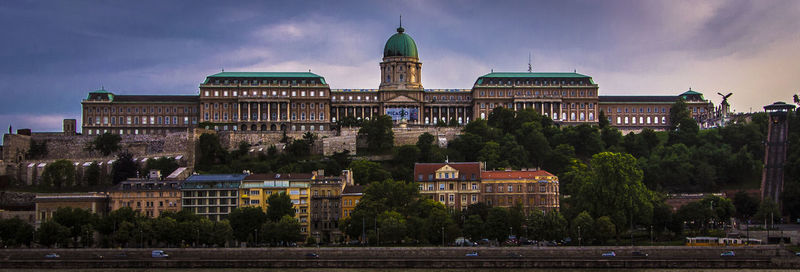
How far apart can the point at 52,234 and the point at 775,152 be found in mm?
72348

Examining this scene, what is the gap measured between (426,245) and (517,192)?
1495cm

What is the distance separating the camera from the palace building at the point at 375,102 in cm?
15300

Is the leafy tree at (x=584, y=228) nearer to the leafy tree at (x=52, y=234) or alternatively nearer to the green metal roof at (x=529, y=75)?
the leafy tree at (x=52, y=234)

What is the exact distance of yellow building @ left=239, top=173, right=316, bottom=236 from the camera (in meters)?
93.4

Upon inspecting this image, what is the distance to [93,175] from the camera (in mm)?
117938

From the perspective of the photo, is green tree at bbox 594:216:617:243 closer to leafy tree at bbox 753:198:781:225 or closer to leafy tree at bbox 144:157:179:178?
leafy tree at bbox 753:198:781:225

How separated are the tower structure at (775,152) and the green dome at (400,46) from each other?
6200 cm

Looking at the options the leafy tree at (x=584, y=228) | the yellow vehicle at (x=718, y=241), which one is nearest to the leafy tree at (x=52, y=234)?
the leafy tree at (x=584, y=228)

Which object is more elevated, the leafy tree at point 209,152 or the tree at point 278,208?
the leafy tree at point 209,152

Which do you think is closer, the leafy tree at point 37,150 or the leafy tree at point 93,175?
the leafy tree at point 93,175

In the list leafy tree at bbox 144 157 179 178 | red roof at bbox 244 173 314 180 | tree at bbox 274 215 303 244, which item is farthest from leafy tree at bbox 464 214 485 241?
leafy tree at bbox 144 157 179 178

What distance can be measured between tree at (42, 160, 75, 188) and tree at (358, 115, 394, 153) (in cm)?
3636

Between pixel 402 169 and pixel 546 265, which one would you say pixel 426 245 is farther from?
pixel 402 169

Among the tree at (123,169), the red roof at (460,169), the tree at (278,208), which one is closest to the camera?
the tree at (278,208)
